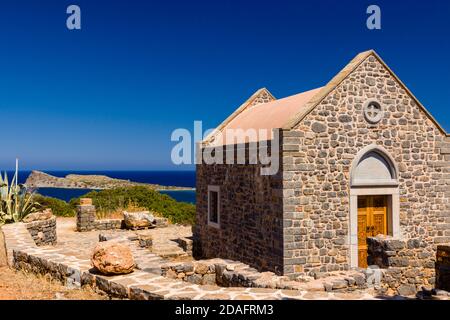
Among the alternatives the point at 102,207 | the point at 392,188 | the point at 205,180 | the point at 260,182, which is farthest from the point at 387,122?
the point at 102,207

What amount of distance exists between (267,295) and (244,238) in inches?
216

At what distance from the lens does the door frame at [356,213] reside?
10.6 meters

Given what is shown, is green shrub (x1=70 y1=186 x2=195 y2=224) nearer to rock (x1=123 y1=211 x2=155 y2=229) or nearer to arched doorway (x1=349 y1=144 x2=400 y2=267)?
rock (x1=123 y1=211 x2=155 y2=229)

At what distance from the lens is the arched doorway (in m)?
10.6

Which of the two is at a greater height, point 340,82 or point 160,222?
point 340,82

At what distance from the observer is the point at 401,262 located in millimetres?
10172

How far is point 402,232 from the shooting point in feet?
36.8

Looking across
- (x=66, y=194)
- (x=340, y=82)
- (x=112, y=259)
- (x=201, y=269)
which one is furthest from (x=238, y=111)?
(x=66, y=194)

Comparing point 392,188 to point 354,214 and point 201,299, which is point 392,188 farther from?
point 201,299

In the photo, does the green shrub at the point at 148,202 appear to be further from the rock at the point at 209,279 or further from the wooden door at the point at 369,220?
the wooden door at the point at 369,220

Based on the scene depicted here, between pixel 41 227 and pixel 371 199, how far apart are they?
10.5 m

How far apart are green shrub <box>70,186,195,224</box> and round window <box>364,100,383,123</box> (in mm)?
16286

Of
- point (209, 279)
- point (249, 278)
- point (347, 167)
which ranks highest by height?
point (347, 167)

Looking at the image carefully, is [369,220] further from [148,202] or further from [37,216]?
[148,202]
